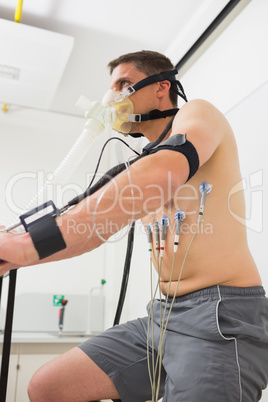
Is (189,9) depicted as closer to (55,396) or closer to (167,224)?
(167,224)

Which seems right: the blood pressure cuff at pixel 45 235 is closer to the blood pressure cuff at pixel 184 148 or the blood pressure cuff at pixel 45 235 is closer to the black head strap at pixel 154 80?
the blood pressure cuff at pixel 184 148

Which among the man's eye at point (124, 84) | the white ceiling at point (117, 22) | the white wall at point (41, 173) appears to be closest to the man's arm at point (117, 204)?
the man's eye at point (124, 84)

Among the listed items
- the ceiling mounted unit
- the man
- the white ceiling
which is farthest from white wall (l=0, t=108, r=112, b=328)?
the man

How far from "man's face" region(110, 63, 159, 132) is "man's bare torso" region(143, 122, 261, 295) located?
418 mm

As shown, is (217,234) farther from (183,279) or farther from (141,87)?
(141,87)

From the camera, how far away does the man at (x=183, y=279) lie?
0.78m

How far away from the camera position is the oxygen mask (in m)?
1.41

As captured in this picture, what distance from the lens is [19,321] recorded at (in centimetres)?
312

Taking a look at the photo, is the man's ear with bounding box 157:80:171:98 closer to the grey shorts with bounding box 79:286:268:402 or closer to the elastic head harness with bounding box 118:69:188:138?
the elastic head harness with bounding box 118:69:188:138

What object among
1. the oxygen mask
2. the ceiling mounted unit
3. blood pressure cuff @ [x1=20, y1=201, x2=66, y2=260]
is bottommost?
blood pressure cuff @ [x1=20, y1=201, x2=66, y2=260]

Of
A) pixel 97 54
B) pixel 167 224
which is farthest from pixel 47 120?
pixel 167 224

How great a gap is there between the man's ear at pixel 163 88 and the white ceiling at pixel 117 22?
1.02m

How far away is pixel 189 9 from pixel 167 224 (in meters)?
1.73

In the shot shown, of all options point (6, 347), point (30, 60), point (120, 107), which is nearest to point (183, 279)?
point (120, 107)
